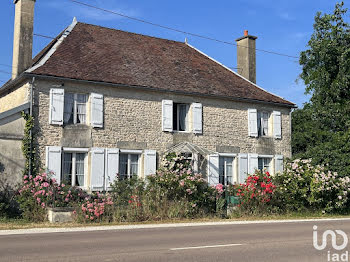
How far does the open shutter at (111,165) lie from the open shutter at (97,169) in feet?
0.66

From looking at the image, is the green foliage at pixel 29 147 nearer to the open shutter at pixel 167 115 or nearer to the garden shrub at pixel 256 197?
the open shutter at pixel 167 115

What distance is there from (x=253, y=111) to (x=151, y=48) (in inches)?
227

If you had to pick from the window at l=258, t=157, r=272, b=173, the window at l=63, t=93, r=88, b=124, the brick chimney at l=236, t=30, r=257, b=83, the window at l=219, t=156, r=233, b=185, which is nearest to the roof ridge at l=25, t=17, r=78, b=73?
the window at l=63, t=93, r=88, b=124

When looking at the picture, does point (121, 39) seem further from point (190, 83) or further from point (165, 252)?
point (165, 252)

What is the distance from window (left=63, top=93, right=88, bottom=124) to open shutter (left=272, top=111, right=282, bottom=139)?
950 centimetres

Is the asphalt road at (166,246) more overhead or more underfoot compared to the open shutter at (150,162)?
more underfoot

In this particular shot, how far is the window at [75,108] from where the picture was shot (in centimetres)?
1602

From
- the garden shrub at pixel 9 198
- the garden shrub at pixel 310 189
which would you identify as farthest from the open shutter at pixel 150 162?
the garden shrub at pixel 9 198

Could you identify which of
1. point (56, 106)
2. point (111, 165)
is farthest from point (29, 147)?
point (111, 165)

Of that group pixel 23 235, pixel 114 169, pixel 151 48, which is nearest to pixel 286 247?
pixel 23 235

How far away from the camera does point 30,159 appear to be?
1483cm

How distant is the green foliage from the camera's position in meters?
14.8

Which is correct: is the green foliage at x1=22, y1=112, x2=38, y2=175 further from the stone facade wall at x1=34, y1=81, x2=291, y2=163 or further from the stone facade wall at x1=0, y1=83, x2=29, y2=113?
the stone facade wall at x1=0, y1=83, x2=29, y2=113

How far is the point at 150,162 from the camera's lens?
17.2 meters
